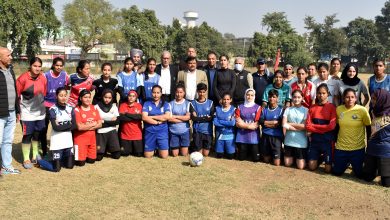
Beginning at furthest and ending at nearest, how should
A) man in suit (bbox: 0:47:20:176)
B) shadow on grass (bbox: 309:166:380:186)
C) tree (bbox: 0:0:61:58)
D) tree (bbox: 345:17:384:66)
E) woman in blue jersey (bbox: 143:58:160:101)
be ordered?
tree (bbox: 345:17:384:66) → tree (bbox: 0:0:61:58) → woman in blue jersey (bbox: 143:58:160:101) → shadow on grass (bbox: 309:166:380:186) → man in suit (bbox: 0:47:20:176)

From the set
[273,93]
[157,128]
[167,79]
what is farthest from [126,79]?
[273,93]

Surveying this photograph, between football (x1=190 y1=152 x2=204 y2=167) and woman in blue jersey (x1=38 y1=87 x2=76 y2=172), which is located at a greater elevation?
woman in blue jersey (x1=38 y1=87 x2=76 y2=172)

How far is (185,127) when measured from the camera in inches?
289

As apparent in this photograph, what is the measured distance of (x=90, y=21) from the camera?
5634 cm

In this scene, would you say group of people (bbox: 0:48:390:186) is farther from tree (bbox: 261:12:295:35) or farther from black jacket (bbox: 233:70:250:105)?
tree (bbox: 261:12:295:35)

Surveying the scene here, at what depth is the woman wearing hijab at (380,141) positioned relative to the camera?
18.7ft

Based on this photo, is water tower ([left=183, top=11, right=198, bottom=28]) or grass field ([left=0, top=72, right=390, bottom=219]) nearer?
grass field ([left=0, top=72, right=390, bottom=219])

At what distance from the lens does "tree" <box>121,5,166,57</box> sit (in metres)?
53.2

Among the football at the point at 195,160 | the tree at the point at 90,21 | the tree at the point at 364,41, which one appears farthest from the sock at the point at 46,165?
the tree at the point at 364,41

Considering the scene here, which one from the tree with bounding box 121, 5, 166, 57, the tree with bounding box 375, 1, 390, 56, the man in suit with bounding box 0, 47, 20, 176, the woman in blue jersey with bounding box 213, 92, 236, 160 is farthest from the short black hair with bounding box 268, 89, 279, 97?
the tree with bounding box 375, 1, 390, 56

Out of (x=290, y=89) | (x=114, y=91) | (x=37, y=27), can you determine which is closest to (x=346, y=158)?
(x=290, y=89)

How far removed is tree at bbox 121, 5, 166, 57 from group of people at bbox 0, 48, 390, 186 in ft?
153

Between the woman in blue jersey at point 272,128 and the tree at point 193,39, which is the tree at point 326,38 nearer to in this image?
the tree at point 193,39

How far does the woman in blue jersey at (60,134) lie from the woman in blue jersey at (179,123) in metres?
1.90
